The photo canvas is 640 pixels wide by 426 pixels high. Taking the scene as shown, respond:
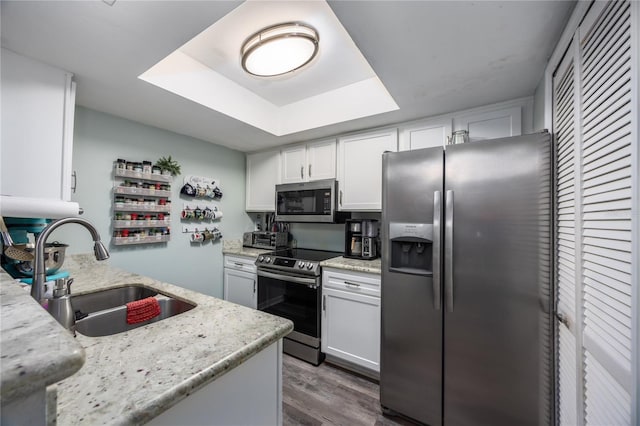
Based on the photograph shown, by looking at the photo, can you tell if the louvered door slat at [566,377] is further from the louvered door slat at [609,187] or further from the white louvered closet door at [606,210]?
the louvered door slat at [609,187]

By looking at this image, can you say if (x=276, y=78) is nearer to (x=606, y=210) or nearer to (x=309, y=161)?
(x=309, y=161)

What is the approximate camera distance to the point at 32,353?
280mm

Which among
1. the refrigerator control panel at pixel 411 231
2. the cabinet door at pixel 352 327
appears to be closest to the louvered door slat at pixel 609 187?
the refrigerator control panel at pixel 411 231

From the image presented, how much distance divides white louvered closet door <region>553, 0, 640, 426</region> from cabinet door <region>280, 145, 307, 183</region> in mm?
2105

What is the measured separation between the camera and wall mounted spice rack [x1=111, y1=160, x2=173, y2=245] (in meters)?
2.15

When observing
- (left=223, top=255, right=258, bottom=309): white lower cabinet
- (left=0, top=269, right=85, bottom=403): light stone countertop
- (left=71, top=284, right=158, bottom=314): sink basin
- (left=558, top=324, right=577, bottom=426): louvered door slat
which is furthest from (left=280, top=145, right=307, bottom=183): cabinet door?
(left=0, top=269, right=85, bottom=403): light stone countertop

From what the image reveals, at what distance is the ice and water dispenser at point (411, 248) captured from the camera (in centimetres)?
157

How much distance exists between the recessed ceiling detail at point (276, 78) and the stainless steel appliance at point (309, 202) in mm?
576

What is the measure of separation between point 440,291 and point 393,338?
457 millimetres

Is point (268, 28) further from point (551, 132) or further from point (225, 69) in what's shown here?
point (551, 132)

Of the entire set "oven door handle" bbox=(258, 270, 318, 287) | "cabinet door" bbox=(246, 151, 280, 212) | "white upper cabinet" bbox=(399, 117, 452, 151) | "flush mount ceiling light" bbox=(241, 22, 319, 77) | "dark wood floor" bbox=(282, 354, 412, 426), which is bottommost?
"dark wood floor" bbox=(282, 354, 412, 426)

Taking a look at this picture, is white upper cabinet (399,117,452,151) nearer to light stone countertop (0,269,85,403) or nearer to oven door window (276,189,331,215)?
oven door window (276,189,331,215)

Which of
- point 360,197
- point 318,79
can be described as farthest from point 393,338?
point 318,79

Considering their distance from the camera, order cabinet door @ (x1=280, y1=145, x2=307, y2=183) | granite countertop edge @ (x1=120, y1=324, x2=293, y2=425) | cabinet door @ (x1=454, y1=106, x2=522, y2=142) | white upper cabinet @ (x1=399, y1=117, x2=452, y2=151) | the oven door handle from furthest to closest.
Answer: cabinet door @ (x1=280, y1=145, x2=307, y2=183), the oven door handle, white upper cabinet @ (x1=399, y1=117, x2=452, y2=151), cabinet door @ (x1=454, y1=106, x2=522, y2=142), granite countertop edge @ (x1=120, y1=324, x2=293, y2=425)
